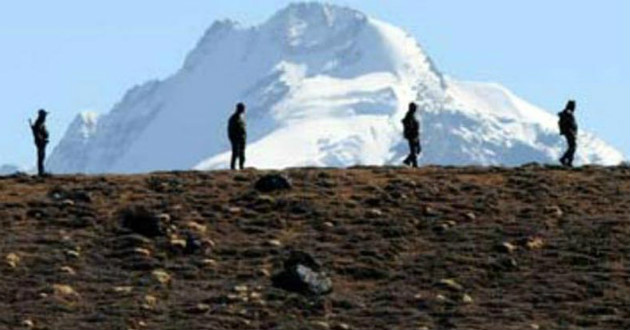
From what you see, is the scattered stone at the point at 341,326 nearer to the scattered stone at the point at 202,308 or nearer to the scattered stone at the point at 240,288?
the scattered stone at the point at 202,308

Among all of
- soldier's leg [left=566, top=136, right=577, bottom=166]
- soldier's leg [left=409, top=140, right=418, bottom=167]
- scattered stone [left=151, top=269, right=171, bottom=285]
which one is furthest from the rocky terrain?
soldier's leg [left=409, top=140, right=418, bottom=167]

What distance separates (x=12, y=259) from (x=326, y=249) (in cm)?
695

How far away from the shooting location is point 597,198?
5516 centimetres

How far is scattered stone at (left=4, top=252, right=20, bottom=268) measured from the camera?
48.5 metres

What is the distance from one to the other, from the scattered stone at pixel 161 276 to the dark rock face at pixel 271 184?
7635mm

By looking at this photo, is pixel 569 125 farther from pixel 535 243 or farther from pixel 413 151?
pixel 535 243

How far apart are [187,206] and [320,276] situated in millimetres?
7577

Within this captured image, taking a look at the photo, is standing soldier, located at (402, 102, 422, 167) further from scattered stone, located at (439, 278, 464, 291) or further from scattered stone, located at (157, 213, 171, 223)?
scattered stone, located at (439, 278, 464, 291)

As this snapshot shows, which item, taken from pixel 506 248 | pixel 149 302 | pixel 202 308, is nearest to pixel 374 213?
pixel 506 248

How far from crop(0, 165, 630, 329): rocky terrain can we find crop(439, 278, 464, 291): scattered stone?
10cm

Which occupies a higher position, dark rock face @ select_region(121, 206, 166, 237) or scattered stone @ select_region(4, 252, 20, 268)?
dark rock face @ select_region(121, 206, 166, 237)

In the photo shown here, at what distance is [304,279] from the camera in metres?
46.8

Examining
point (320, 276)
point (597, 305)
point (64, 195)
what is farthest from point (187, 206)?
point (597, 305)

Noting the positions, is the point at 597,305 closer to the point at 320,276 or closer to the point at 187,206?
the point at 320,276
